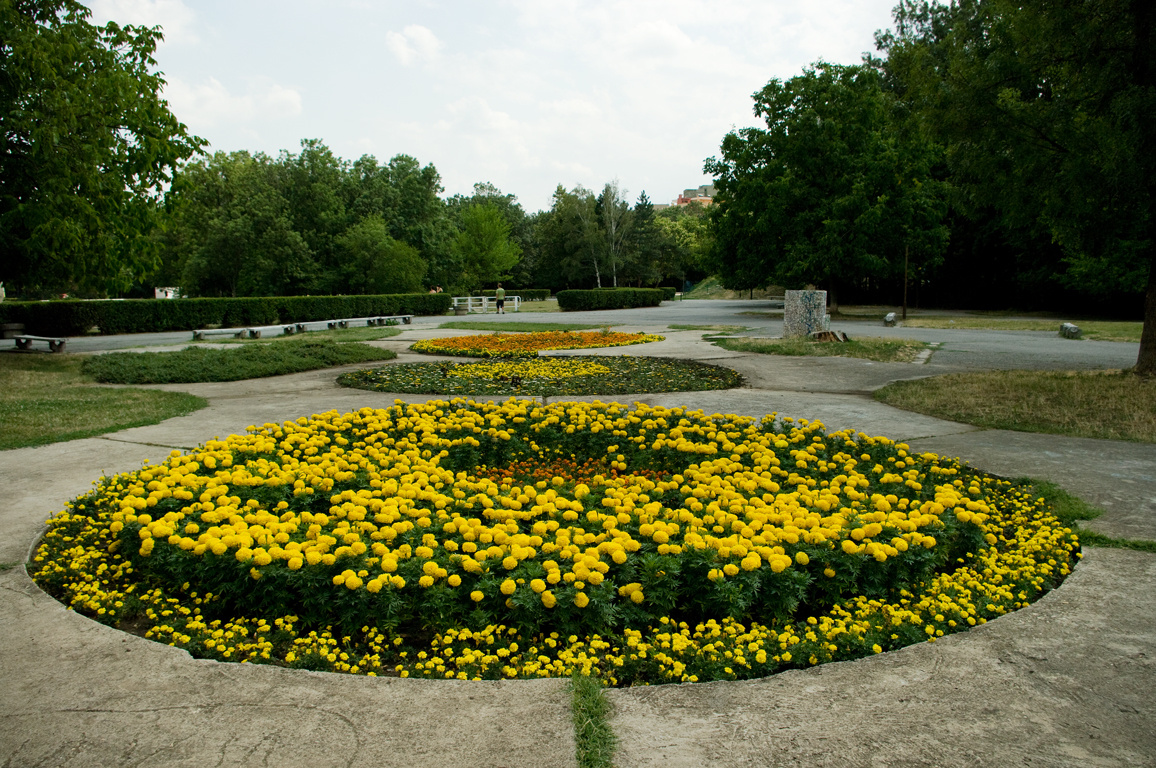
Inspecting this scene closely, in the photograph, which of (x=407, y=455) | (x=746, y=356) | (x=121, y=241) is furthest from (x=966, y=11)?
(x=407, y=455)

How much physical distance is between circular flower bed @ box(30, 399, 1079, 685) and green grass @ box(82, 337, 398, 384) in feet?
23.2

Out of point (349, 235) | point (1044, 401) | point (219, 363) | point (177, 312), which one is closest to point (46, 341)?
point (219, 363)

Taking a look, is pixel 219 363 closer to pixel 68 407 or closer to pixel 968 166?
pixel 68 407

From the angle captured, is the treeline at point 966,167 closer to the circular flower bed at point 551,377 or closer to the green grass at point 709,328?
the circular flower bed at point 551,377

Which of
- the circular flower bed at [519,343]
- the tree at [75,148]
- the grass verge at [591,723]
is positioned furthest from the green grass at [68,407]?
the grass verge at [591,723]

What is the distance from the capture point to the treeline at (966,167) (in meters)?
8.43

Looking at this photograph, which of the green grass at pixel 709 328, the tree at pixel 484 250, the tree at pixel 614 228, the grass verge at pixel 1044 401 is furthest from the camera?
the tree at pixel 614 228

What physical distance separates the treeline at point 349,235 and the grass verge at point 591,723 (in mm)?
31629

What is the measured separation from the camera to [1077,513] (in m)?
4.04

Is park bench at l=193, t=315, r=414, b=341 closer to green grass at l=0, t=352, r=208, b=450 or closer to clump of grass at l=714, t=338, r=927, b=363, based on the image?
green grass at l=0, t=352, r=208, b=450

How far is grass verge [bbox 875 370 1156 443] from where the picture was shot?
22.5ft

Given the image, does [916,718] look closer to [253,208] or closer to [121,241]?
[121,241]

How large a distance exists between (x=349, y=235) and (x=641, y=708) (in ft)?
141

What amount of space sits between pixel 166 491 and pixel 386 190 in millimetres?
47081
